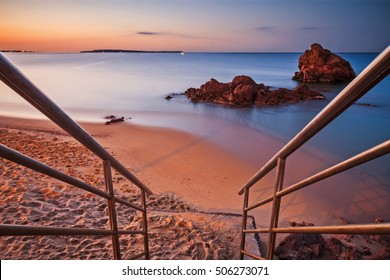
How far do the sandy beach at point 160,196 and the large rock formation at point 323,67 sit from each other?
25.8 metres

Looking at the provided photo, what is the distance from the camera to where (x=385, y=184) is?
7133 millimetres

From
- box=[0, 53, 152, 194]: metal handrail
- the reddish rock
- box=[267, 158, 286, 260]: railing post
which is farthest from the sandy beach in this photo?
box=[0, 53, 152, 194]: metal handrail

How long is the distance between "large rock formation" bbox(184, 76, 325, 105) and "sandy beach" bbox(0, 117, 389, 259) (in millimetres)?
7263

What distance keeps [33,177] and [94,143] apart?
4784mm

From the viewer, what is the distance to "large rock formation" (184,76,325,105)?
17.9 m

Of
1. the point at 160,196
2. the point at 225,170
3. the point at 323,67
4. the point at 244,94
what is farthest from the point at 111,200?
the point at 323,67

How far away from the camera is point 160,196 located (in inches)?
220

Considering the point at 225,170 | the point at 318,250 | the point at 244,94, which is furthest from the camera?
the point at 244,94

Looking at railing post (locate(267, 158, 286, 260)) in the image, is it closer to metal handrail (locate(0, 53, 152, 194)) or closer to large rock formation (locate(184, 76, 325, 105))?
metal handrail (locate(0, 53, 152, 194))

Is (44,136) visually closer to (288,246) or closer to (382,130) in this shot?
(288,246)

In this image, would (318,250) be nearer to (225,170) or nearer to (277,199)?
(277,199)

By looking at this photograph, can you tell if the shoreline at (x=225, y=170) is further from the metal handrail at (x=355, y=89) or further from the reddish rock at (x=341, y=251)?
the metal handrail at (x=355, y=89)

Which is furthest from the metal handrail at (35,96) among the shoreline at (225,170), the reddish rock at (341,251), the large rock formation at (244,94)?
the large rock formation at (244,94)

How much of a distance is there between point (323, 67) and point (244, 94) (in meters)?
20.2
